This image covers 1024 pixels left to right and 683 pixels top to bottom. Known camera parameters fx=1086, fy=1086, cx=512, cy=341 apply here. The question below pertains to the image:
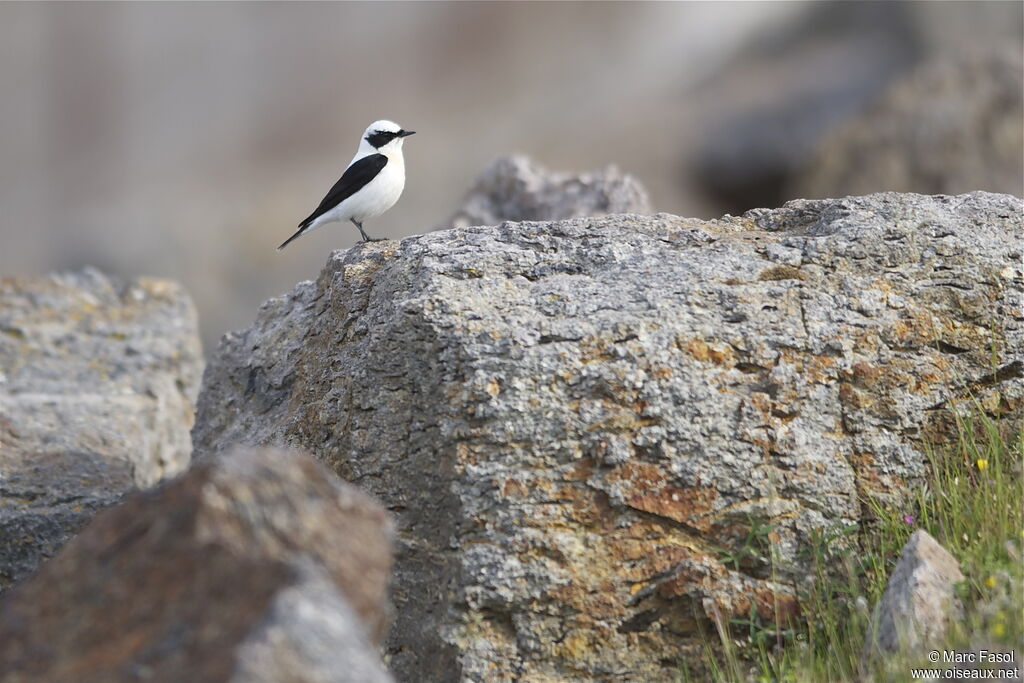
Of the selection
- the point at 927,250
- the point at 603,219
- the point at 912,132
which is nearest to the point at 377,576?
the point at 603,219

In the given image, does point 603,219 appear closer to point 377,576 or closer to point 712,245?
point 712,245

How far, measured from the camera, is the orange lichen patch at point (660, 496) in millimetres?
4152

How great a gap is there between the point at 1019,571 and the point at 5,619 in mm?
3185

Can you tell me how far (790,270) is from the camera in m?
4.64

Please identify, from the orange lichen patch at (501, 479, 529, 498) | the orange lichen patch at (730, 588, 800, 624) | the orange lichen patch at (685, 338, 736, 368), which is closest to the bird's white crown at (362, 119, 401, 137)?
the orange lichen patch at (685, 338, 736, 368)

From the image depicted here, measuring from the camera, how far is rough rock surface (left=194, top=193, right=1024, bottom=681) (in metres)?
4.08

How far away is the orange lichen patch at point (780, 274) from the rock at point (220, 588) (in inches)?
90.8

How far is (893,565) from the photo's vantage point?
4090mm

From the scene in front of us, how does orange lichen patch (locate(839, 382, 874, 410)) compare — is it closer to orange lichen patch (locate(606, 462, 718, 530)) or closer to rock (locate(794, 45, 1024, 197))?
orange lichen patch (locate(606, 462, 718, 530))

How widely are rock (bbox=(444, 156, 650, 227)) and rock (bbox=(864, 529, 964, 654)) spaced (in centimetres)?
434

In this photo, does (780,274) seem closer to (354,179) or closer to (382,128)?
(354,179)

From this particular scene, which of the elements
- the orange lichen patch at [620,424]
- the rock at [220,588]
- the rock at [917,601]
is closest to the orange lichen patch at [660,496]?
the orange lichen patch at [620,424]

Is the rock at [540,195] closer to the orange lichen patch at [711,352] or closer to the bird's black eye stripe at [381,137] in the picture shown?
the bird's black eye stripe at [381,137]

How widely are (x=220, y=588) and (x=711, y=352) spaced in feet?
7.69
